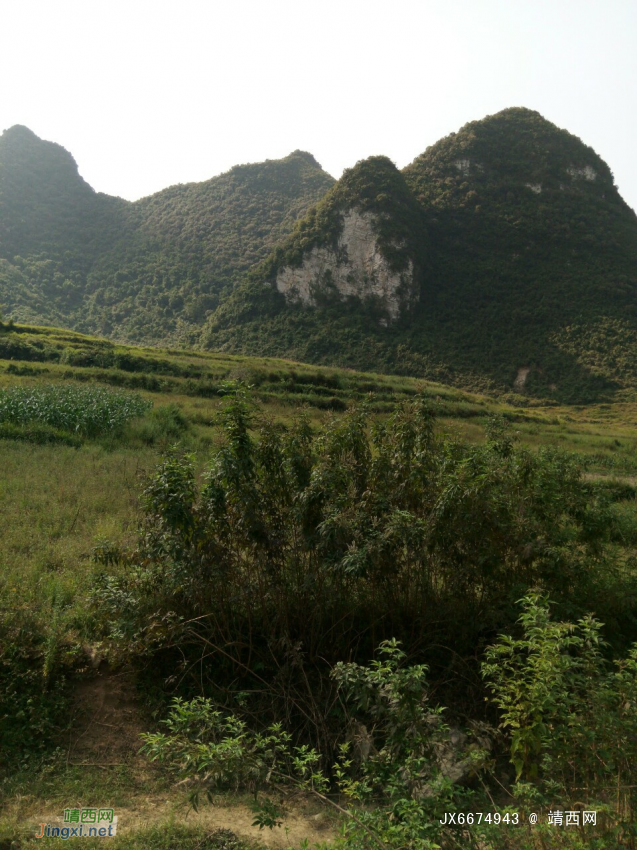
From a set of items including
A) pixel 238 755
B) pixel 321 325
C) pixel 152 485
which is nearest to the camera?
pixel 238 755

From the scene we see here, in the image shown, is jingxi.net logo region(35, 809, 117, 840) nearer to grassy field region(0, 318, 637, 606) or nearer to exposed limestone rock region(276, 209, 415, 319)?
grassy field region(0, 318, 637, 606)

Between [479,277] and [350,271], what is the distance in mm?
15085

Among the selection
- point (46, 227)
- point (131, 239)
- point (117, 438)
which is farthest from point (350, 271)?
point (46, 227)

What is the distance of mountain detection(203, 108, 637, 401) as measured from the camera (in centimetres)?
5472

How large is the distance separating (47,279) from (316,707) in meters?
85.1

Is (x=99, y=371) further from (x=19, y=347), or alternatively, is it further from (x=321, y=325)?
(x=321, y=325)

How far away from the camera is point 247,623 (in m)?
5.92

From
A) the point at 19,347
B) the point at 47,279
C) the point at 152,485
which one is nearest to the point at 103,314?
the point at 47,279

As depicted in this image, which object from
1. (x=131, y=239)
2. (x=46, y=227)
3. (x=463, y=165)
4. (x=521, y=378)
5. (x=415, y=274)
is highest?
(x=463, y=165)

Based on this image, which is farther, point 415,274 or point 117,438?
point 415,274

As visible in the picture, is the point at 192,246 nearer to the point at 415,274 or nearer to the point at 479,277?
the point at 415,274

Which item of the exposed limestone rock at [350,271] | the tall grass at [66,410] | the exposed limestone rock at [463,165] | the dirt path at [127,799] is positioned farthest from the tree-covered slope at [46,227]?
the dirt path at [127,799]

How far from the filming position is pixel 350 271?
212ft

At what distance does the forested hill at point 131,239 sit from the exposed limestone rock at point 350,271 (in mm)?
13486
